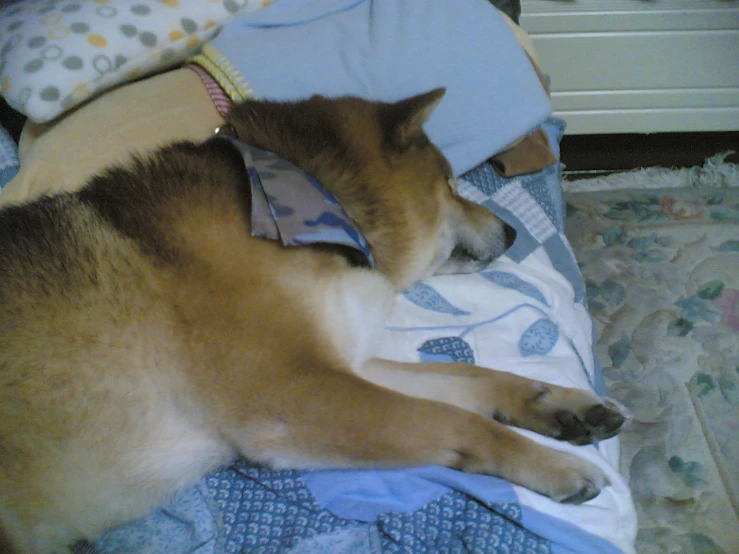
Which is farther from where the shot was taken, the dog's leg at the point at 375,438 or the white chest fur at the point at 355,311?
the white chest fur at the point at 355,311

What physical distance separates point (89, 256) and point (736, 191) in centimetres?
326

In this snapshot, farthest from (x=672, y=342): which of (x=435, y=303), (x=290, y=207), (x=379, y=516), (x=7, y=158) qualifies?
(x=7, y=158)

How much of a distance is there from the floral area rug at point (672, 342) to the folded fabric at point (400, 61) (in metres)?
0.97

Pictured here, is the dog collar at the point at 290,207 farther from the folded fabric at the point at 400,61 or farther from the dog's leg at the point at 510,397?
the folded fabric at the point at 400,61

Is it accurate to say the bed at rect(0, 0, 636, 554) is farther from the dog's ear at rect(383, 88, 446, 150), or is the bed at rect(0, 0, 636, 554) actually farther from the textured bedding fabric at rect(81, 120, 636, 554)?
the dog's ear at rect(383, 88, 446, 150)

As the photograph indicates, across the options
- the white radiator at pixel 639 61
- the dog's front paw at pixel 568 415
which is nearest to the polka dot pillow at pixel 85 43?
the dog's front paw at pixel 568 415

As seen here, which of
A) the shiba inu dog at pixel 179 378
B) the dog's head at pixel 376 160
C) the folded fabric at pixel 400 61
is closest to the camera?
the shiba inu dog at pixel 179 378

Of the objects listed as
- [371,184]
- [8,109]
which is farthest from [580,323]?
[8,109]

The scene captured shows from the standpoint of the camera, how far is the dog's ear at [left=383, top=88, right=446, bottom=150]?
1.41 metres

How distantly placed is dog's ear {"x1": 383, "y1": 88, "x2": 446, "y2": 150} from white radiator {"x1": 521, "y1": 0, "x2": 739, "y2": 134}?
1752 mm

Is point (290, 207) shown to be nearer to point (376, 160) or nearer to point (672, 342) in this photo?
point (376, 160)

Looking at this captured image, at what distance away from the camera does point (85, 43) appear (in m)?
1.54

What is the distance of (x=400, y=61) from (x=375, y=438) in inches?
48.9

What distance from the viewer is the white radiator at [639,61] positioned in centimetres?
288
